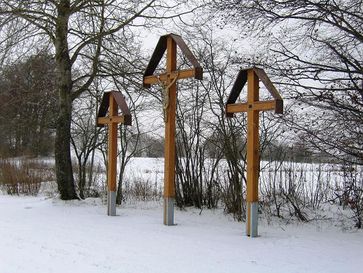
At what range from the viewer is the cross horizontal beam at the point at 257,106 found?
655 centimetres

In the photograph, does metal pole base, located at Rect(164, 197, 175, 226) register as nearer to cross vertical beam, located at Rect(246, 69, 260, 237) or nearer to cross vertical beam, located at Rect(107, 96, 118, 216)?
cross vertical beam, located at Rect(246, 69, 260, 237)

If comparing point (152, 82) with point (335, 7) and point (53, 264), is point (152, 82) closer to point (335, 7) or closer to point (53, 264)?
point (335, 7)

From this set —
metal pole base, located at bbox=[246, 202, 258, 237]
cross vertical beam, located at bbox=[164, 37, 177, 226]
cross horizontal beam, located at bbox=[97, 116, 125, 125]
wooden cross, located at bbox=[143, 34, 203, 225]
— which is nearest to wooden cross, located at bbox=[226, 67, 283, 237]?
metal pole base, located at bbox=[246, 202, 258, 237]

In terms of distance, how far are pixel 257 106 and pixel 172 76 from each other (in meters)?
1.88

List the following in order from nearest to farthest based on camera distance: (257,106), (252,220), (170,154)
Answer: (252,220), (257,106), (170,154)

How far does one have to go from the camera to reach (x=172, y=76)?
8.23m

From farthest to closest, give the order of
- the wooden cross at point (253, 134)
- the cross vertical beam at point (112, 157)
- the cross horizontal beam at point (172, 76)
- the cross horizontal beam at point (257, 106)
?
the cross vertical beam at point (112, 157) < the cross horizontal beam at point (172, 76) < the wooden cross at point (253, 134) < the cross horizontal beam at point (257, 106)

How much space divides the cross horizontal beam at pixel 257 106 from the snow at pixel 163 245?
73.6 inches

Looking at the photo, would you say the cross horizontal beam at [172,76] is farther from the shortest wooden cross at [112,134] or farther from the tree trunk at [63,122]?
the tree trunk at [63,122]

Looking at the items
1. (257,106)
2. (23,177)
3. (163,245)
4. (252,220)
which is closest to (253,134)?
(257,106)

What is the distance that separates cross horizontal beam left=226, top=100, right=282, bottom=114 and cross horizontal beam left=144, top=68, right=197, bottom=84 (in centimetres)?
82

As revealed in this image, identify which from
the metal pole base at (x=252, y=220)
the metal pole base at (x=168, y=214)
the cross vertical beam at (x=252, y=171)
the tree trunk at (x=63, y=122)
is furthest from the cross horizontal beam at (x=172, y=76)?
the tree trunk at (x=63, y=122)

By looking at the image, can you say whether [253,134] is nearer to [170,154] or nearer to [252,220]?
[252,220]

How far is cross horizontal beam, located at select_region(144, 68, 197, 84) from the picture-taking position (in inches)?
305
